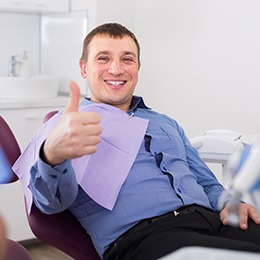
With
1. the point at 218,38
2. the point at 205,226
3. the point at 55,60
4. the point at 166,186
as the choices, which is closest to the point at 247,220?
the point at 205,226

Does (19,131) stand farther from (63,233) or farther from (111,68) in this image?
(63,233)

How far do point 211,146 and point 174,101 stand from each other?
3.74ft

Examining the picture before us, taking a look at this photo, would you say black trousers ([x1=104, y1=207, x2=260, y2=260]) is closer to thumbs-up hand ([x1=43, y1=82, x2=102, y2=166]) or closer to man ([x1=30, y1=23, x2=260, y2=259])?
man ([x1=30, y1=23, x2=260, y2=259])

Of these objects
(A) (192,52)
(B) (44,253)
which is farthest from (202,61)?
(B) (44,253)

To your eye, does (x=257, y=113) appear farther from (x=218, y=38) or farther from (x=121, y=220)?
(x=121, y=220)

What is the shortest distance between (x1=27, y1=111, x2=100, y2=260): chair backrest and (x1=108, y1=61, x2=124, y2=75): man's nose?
0.50 m

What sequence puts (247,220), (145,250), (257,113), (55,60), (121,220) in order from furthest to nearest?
(55,60) < (257,113) < (247,220) < (121,220) < (145,250)

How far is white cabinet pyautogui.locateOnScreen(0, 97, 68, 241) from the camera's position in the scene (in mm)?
2883

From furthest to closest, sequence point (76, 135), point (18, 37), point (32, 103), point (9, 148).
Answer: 1. point (18, 37)
2. point (32, 103)
3. point (9, 148)
4. point (76, 135)

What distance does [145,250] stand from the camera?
1.47m

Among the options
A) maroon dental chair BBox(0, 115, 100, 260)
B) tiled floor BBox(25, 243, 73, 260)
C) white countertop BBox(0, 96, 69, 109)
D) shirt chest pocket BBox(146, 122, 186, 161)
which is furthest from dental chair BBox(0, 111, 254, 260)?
tiled floor BBox(25, 243, 73, 260)

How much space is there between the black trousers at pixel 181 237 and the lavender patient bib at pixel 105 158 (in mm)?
127

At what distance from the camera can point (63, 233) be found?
162 cm

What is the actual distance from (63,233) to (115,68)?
591mm
